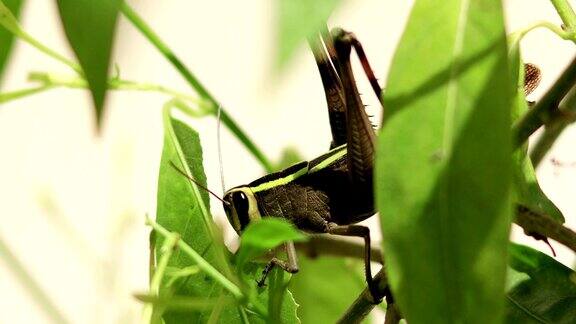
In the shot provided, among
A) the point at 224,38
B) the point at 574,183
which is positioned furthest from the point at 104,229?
→ the point at 574,183

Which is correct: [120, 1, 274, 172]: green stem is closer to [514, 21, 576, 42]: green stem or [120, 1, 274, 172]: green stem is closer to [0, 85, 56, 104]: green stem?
[0, 85, 56, 104]: green stem

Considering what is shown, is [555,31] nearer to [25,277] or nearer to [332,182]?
[332,182]

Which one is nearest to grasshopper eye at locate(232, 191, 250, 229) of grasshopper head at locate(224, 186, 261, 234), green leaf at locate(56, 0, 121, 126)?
grasshopper head at locate(224, 186, 261, 234)

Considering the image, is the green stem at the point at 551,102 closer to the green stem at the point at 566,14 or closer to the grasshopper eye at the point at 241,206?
the green stem at the point at 566,14

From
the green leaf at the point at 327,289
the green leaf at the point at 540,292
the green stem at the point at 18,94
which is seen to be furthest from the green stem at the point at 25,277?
the green leaf at the point at 540,292

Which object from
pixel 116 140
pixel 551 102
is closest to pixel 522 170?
pixel 551 102
